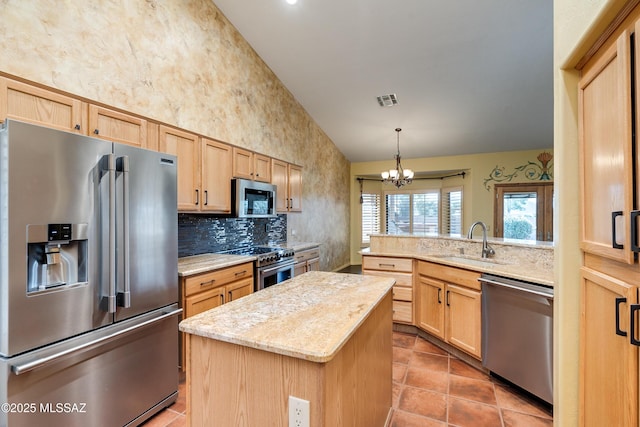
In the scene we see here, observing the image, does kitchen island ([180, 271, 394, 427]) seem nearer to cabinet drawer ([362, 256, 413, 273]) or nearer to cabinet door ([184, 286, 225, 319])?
cabinet door ([184, 286, 225, 319])

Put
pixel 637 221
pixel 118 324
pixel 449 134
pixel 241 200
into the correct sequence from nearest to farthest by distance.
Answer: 1. pixel 637 221
2. pixel 118 324
3. pixel 241 200
4. pixel 449 134

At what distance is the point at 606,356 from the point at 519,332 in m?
1.23

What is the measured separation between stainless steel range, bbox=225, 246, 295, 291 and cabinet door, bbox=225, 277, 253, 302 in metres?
0.10

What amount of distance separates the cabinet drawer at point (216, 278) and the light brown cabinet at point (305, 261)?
996 millimetres

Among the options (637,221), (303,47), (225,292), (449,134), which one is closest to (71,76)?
(225,292)

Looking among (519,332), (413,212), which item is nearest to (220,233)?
(519,332)

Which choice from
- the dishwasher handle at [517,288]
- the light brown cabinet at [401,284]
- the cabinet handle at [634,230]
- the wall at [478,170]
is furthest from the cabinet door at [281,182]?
the cabinet handle at [634,230]

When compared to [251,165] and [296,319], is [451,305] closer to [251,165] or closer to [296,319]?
[296,319]

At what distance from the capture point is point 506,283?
2203 millimetres

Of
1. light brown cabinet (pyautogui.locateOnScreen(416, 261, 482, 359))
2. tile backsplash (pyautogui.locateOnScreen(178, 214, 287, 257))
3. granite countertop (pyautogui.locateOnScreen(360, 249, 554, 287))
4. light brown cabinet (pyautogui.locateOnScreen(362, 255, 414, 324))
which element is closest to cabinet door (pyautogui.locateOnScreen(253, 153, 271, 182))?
tile backsplash (pyautogui.locateOnScreen(178, 214, 287, 257))

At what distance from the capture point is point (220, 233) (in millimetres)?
3570

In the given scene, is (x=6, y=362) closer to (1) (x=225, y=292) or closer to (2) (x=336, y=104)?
(1) (x=225, y=292)

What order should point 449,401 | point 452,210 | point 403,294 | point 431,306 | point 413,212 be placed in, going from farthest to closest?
point 413,212, point 452,210, point 403,294, point 431,306, point 449,401

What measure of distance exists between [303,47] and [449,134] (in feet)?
10.6
